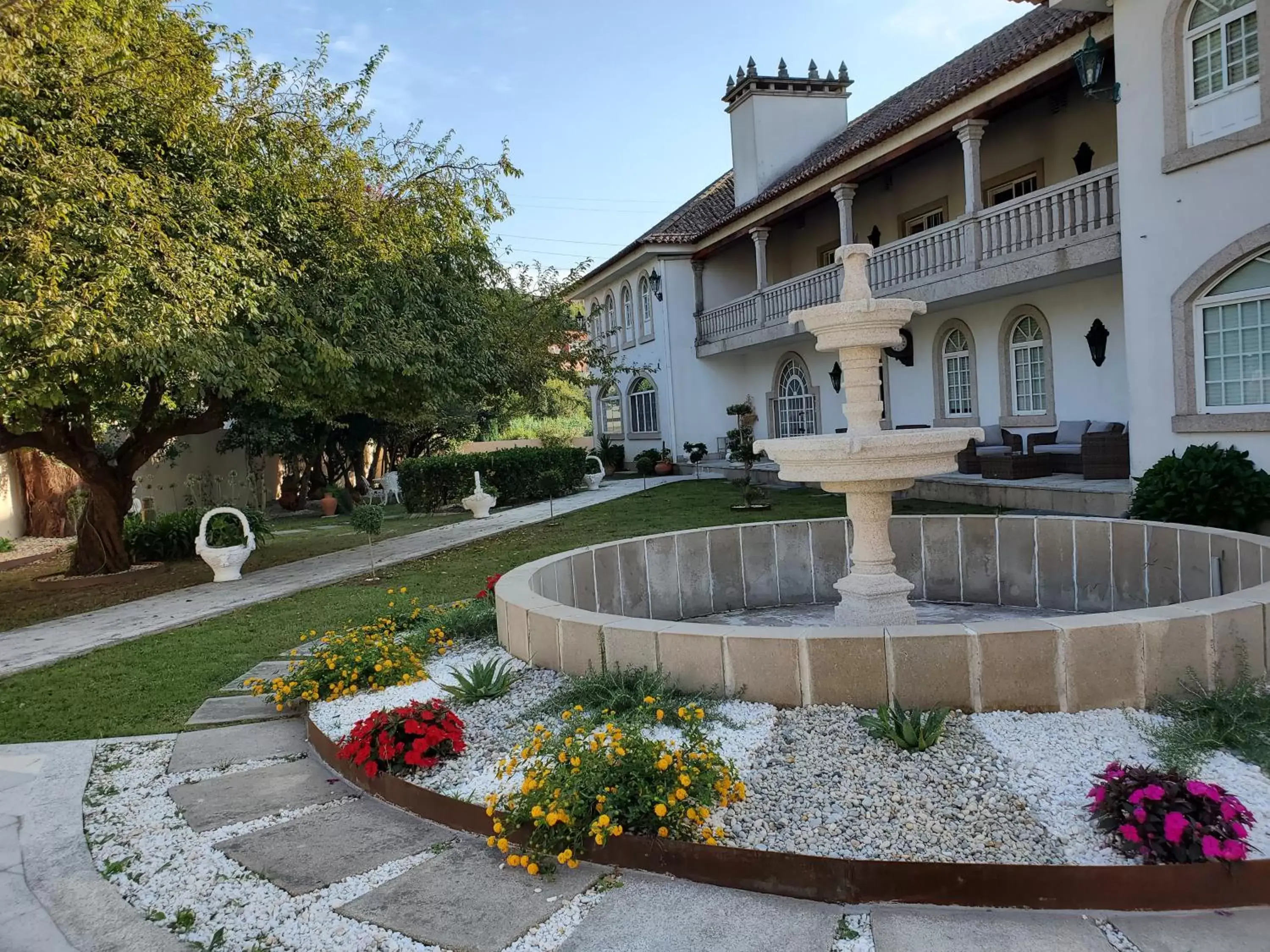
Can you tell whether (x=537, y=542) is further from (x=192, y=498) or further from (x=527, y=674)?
(x=192, y=498)

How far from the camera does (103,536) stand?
14461 millimetres

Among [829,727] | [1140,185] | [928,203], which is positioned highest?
[928,203]

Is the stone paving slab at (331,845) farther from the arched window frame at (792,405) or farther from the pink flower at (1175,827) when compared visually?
the arched window frame at (792,405)

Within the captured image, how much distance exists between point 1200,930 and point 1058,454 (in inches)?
462

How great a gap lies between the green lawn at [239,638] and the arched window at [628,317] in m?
13.3

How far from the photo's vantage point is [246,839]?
4047 mm

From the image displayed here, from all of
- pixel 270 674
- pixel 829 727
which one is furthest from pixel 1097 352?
pixel 270 674

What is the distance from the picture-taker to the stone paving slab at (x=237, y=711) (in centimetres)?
598

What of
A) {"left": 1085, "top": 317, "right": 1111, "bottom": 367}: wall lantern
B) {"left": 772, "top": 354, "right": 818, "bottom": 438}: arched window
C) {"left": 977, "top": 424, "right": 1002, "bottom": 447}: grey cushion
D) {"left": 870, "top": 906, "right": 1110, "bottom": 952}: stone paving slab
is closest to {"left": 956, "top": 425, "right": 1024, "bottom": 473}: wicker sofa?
{"left": 977, "top": 424, "right": 1002, "bottom": 447}: grey cushion

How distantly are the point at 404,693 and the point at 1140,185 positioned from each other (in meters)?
10.6

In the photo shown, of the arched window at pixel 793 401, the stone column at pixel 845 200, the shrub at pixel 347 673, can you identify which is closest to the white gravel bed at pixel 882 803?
the shrub at pixel 347 673

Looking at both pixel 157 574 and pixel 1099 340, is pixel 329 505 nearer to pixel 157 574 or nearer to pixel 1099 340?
pixel 157 574

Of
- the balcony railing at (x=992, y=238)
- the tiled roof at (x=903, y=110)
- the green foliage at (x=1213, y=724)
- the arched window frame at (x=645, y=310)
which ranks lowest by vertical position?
the green foliage at (x=1213, y=724)

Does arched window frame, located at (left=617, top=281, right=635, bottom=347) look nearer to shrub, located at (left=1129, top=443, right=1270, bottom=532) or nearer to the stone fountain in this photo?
shrub, located at (left=1129, top=443, right=1270, bottom=532)
